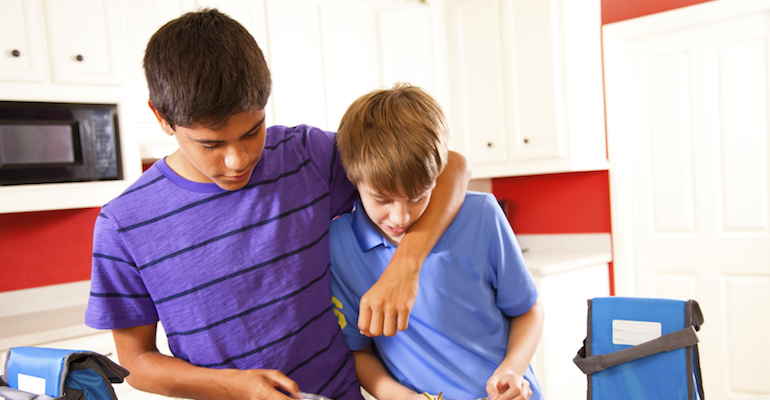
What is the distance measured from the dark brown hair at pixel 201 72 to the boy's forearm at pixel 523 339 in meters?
0.63

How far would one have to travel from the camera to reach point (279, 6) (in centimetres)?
273

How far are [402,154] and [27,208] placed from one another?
184 cm

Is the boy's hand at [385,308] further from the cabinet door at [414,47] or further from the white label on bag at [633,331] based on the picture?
the cabinet door at [414,47]

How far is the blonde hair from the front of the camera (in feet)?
3.03

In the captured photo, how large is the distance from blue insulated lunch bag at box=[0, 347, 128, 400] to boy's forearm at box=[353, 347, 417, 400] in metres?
0.44

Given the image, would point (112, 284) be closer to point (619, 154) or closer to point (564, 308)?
point (564, 308)

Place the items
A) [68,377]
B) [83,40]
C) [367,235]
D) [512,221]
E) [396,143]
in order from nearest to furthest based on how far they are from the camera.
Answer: [68,377] → [396,143] → [367,235] → [83,40] → [512,221]

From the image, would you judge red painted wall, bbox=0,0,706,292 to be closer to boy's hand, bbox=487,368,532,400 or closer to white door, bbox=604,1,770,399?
white door, bbox=604,1,770,399

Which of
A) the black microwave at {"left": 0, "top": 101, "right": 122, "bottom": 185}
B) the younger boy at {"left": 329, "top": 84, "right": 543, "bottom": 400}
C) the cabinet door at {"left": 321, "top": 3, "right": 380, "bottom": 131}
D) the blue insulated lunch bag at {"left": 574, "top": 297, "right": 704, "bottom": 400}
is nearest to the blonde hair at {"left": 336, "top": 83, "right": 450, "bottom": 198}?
the younger boy at {"left": 329, "top": 84, "right": 543, "bottom": 400}

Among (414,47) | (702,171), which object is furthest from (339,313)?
(702,171)

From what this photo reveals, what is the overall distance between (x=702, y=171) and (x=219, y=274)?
284 centimetres

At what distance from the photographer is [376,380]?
1.00m

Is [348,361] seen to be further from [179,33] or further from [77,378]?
[179,33]

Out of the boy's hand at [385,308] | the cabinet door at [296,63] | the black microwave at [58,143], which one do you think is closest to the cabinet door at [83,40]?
the black microwave at [58,143]
